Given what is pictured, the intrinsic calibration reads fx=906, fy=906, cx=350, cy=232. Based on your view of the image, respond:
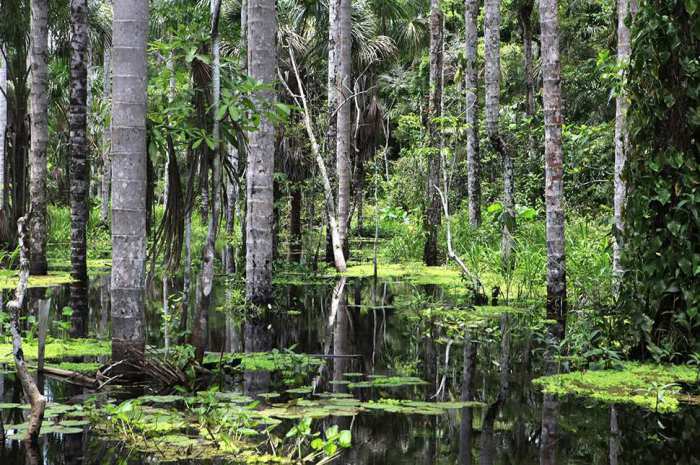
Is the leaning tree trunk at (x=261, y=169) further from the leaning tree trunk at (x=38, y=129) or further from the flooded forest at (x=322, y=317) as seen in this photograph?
the leaning tree trunk at (x=38, y=129)

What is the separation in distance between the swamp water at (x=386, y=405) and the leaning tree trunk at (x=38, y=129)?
610 centimetres

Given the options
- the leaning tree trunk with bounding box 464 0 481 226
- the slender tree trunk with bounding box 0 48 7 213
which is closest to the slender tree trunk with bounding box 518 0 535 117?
the leaning tree trunk with bounding box 464 0 481 226

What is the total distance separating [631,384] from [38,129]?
13680 mm

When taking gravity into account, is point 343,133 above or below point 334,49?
below

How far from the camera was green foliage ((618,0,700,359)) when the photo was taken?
8.80 m

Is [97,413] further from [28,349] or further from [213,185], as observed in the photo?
[28,349]

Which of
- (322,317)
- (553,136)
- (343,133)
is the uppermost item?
(343,133)

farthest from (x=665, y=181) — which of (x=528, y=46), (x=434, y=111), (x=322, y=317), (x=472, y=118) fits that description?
(x=528, y=46)

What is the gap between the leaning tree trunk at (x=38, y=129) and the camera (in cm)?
1778

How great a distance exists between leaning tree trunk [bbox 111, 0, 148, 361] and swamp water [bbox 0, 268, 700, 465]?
0.70 meters

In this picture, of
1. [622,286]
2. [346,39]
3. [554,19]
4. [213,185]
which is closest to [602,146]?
[346,39]

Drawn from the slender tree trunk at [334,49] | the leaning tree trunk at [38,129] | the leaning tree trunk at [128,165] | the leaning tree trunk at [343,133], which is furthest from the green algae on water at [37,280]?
the leaning tree trunk at [128,165]

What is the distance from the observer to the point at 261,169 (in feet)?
43.3

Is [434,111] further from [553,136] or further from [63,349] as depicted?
[63,349]
